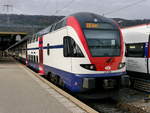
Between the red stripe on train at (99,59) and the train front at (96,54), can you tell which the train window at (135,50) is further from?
the red stripe on train at (99,59)

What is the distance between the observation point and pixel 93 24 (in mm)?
8125

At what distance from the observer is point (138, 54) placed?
31.7 ft

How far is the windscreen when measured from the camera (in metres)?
7.74

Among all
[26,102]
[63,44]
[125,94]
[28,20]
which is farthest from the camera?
[28,20]

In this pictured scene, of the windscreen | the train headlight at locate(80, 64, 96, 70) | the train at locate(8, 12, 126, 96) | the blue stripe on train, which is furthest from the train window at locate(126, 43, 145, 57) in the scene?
the train headlight at locate(80, 64, 96, 70)

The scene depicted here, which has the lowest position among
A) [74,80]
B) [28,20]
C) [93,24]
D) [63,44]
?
[74,80]

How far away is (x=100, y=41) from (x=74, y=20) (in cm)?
117

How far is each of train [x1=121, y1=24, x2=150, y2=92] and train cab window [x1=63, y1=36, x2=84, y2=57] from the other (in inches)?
118

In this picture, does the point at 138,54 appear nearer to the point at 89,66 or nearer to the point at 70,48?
the point at 89,66

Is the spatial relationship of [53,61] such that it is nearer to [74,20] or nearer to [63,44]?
[63,44]

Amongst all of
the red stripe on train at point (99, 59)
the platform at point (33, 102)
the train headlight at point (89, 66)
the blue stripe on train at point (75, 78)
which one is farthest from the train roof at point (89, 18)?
the platform at point (33, 102)

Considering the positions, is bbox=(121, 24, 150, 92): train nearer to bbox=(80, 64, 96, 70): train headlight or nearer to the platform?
bbox=(80, 64, 96, 70): train headlight

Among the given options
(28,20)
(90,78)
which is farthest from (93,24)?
(28,20)

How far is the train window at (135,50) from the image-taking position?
9.41 meters
